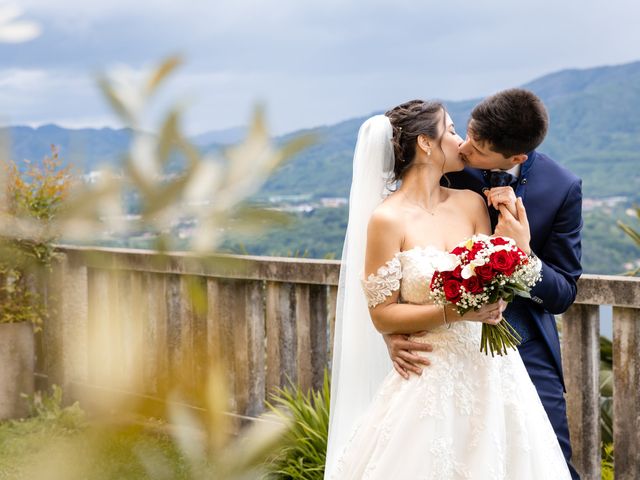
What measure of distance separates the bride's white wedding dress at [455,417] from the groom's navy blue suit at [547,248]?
13 cm

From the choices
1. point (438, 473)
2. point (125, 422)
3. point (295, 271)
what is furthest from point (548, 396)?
point (125, 422)

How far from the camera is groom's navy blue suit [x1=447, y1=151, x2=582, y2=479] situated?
260 cm

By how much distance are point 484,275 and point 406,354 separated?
53 cm

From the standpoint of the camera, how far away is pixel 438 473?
8.49ft

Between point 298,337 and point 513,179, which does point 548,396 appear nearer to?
point 513,179

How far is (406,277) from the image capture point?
263 centimetres

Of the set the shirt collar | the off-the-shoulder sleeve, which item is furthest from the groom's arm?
the off-the-shoulder sleeve

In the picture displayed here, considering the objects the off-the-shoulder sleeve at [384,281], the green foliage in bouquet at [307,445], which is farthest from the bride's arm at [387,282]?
the green foliage in bouquet at [307,445]

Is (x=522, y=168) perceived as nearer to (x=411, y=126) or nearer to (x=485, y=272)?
(x=411, y=126)

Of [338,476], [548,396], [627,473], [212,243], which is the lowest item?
[627,473]

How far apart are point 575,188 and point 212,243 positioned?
237cm

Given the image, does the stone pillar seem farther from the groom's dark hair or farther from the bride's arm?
the groom's dark hair

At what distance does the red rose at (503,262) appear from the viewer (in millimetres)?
2240

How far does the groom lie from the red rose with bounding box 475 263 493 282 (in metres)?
0.24
